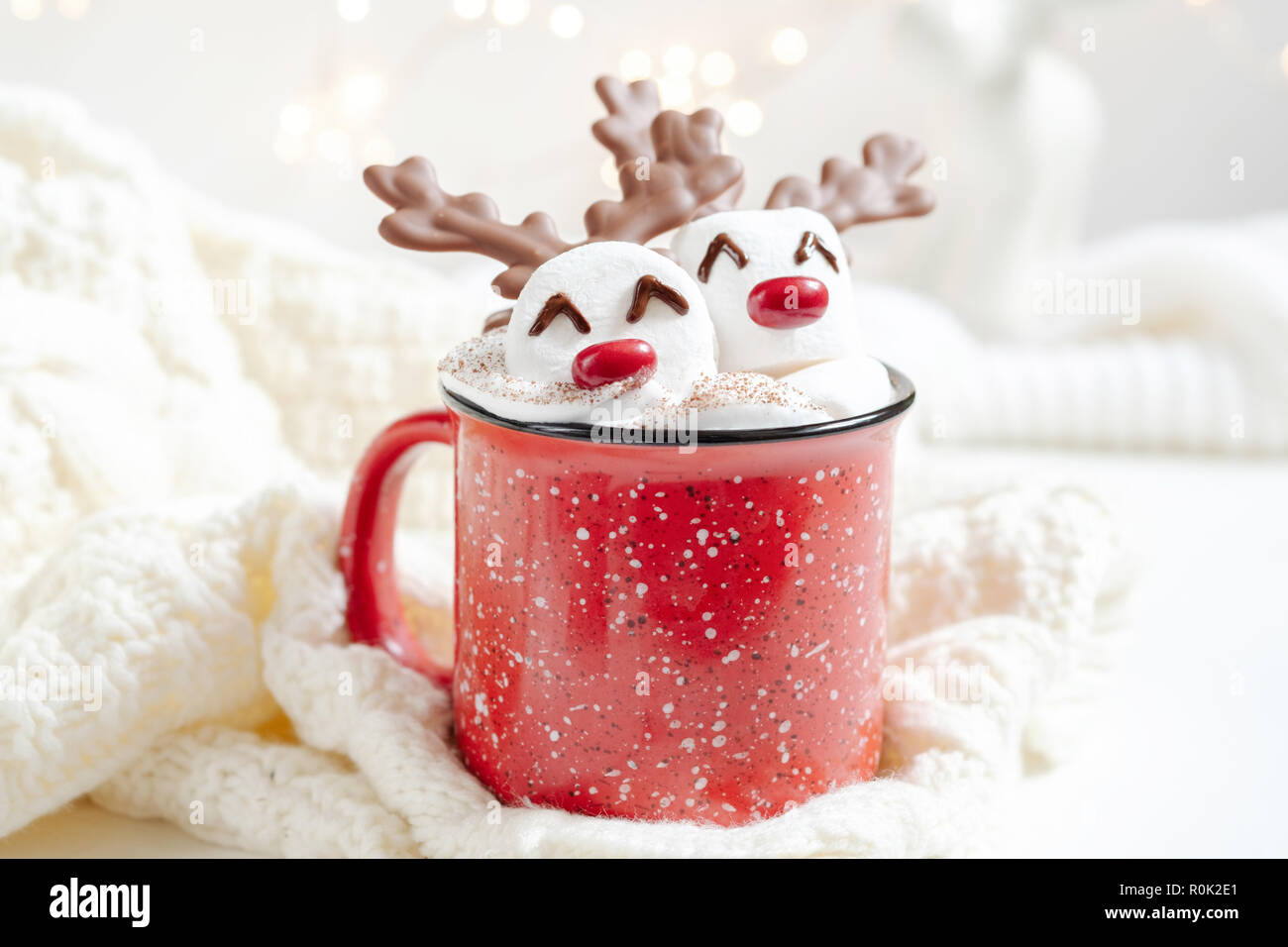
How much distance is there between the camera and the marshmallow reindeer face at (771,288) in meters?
0.56

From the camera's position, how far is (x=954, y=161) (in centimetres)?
149

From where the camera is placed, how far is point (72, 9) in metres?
1.56

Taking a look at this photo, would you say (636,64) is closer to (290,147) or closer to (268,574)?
(290,147)

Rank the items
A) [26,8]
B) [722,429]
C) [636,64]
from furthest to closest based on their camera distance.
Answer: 1. [636,64]
2. [26,8]
3. [722,429]

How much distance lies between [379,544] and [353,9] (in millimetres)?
1172

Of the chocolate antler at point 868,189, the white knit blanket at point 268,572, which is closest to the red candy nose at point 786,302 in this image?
the chocolate antler at point 868,189

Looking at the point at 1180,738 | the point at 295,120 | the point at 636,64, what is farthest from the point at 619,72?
the point at 1180,738

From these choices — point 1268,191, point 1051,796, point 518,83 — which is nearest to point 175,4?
point 518,83

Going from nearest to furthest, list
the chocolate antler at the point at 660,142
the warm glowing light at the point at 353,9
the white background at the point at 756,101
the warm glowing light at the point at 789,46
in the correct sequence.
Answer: the chocolate antler at the point at 660,142
the white background at the point at 756,101
the warm glowing light at the point at 353,9
the warm glowing light at the point at 789,46

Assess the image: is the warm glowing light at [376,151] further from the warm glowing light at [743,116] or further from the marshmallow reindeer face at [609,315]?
the marshmallow reindeer face at [609,315]

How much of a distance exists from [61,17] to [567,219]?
72 cm

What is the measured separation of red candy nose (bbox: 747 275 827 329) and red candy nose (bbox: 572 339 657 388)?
0.06m

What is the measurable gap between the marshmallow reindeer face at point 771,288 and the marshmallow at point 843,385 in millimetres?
11

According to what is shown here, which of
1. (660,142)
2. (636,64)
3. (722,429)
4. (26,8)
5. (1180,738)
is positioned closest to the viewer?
(722,429)
